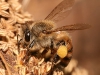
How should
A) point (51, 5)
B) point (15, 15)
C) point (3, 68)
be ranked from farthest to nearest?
point (51, 5) < point (15, 15) < point (3, 68)

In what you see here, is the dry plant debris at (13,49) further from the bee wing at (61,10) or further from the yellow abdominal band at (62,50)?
the bee wing at (61,10)

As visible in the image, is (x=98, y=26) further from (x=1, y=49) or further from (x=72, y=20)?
(x=1, y=49)

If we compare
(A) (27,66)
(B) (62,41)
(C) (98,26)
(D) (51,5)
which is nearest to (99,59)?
(C) (98,26)

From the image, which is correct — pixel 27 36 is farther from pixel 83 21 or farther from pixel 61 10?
pixel 83 21

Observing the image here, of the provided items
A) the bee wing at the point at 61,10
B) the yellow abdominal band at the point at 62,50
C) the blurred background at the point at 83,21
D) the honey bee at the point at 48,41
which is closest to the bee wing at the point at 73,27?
the honey bee at the point at 48,41

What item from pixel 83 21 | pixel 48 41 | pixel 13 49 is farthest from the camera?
pixel 83 21

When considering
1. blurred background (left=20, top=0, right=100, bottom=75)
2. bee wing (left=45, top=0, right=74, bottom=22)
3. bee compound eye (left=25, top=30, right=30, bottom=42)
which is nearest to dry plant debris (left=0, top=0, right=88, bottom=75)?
bee compound eye (left=25, top=30, right=30, bottom=42)

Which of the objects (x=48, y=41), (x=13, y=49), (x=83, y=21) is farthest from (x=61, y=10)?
(x=83, y=21)
